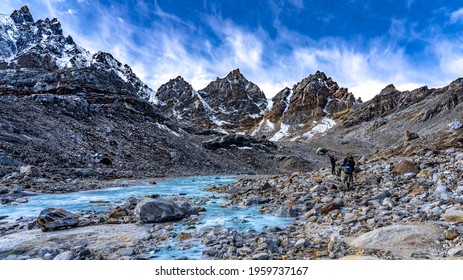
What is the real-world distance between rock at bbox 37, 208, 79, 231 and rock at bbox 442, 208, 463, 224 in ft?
40.4

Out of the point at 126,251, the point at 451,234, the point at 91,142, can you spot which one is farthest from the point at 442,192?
the point at 91,142

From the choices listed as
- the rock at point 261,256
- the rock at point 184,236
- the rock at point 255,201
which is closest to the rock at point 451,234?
the rock at point 261,256

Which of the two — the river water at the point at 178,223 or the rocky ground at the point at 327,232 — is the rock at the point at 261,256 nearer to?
the rocky ground at the point at 327,232

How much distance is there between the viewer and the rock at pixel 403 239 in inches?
290

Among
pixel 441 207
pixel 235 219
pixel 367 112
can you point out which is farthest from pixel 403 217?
pixel 367 112

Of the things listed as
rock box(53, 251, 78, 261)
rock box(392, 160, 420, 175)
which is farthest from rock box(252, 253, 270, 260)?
rock box(392, 160, 420, 175)

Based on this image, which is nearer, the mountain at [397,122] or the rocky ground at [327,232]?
the rocky ground at [327,232]

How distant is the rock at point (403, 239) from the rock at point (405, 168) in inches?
339

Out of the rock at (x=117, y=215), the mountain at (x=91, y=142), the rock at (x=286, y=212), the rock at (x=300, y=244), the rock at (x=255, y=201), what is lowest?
the rock at (x=300, y=244)

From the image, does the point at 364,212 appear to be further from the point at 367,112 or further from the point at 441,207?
the point at 367,112

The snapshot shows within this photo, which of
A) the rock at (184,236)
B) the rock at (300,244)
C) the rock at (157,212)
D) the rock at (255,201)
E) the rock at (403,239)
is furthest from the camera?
the rock at (255,201)

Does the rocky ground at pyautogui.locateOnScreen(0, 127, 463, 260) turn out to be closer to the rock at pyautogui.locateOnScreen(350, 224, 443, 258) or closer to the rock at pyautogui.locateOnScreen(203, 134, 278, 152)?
the rock at pyautogui.locateOnScreen(350, 224, 443, 258)

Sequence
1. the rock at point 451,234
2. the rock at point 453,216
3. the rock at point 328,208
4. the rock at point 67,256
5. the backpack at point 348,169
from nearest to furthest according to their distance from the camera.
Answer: the rock at point 451,234 → the rock at point 67,256 → the rock at point 453,216 → the rock at point 328,208 → the backpack at point 348,169

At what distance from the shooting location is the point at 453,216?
28.9 ft
